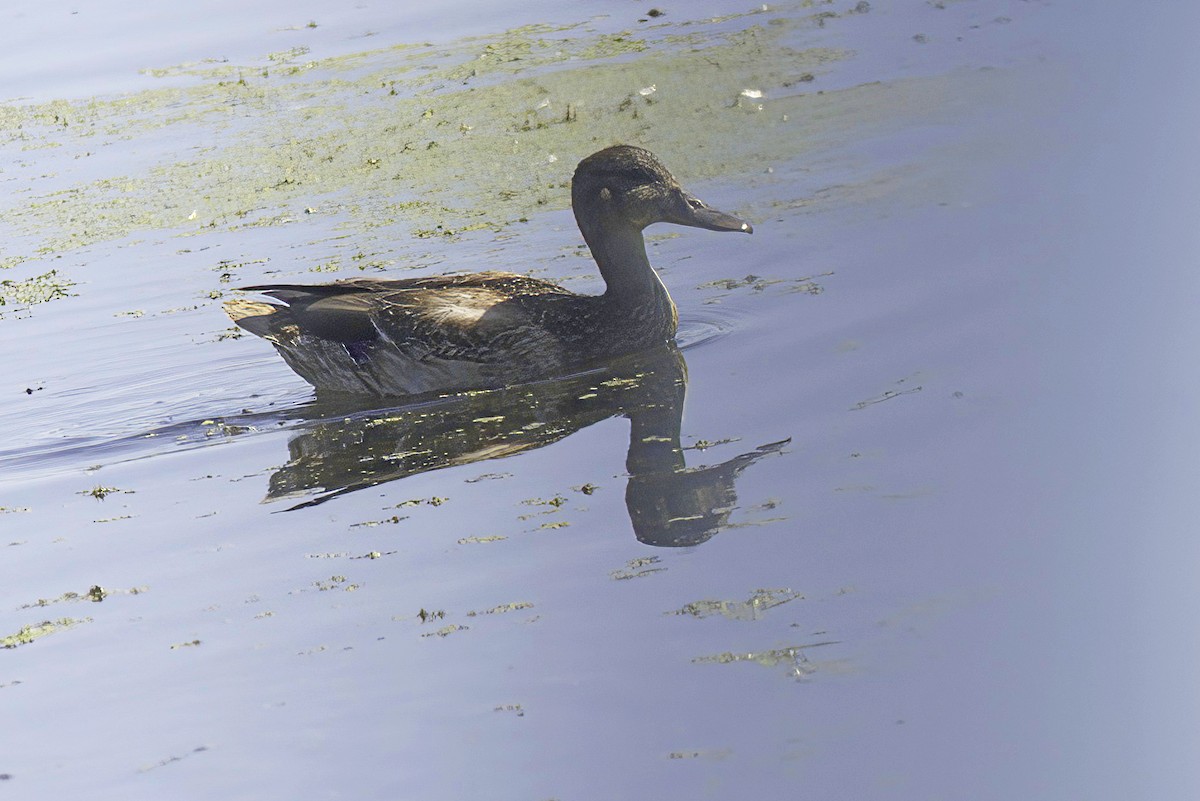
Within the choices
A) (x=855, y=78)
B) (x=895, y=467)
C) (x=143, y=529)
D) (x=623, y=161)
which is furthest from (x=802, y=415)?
(x=855, y=78)

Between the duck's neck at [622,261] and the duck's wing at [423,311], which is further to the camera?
the duck's neck at [622,261]

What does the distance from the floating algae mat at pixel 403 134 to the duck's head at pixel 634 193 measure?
8.34 ft

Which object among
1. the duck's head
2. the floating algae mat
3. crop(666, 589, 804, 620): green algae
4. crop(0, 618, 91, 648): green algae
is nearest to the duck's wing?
the duck's head

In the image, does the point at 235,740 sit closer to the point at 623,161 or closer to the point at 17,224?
the point at 623,161

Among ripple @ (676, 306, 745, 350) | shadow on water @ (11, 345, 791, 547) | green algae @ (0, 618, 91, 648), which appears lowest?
green algae @ (0, 618, 91, 648)

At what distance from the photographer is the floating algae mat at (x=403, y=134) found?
1088cm

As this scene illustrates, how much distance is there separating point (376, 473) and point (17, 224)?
7.54 metres

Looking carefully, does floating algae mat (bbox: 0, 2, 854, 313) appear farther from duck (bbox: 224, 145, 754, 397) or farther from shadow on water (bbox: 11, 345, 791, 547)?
shadow on water (bbox: 11, 345, 791, 547)

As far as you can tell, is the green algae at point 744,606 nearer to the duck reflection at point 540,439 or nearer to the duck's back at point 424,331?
the duck reflection at point 540,439

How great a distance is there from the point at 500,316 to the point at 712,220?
1.22 meters

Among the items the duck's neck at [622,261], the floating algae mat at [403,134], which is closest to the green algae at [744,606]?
the duck's neck at [622,261]

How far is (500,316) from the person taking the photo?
23.7ft

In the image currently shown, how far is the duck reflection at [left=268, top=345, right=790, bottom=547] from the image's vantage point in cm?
523

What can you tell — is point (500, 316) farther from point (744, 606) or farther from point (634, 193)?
point (744, 606)
